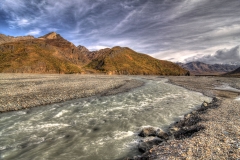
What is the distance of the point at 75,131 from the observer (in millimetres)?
14922

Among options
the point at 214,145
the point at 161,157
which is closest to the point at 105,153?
the point at 161,157

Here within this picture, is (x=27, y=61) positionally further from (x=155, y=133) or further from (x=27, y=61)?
(x=155, y=133)

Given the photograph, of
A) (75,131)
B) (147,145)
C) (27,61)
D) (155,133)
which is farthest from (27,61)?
(147,145)

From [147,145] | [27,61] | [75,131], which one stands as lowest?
[75,131]

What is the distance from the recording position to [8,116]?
18547 mm

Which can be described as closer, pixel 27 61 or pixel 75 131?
pixel 75 131

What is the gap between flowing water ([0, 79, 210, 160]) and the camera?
11.2 meters

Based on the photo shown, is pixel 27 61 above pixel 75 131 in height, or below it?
above

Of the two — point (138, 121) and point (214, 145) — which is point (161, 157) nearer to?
point (214, 145)

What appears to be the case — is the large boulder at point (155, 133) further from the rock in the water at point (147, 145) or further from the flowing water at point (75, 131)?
the rock in the water at point (147, 145)

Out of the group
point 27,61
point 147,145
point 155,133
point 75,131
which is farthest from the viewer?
point 27,61

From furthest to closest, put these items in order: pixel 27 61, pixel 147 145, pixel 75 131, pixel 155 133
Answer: pixel 27 61, pixel 75 131, pixel 155 133, pixel 147 145

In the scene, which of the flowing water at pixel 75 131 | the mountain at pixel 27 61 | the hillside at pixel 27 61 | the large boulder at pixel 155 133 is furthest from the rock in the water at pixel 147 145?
the mountain at pixel 27 61

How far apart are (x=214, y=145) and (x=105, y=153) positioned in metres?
7.42
